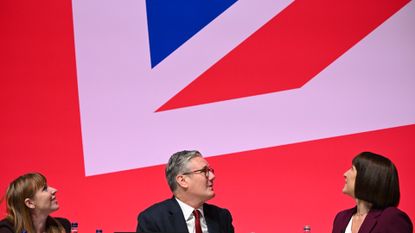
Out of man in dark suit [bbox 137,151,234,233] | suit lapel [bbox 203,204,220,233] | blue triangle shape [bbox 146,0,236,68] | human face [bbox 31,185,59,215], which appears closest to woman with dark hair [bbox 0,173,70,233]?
human face [bbox 31,185,59,215]

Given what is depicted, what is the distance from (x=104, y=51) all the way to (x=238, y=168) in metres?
1.09

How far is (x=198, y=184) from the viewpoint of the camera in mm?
3691

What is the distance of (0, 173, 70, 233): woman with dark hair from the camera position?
3785mm

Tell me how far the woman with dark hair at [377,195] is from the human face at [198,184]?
721 millimetres

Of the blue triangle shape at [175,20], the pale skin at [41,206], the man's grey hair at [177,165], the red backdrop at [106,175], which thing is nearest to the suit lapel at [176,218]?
the man's grey hair at [177,165]

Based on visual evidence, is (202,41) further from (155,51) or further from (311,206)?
(311,206)

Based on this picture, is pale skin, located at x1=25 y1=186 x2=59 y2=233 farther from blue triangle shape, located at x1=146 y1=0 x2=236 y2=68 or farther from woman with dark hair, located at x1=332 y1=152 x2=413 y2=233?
woman with dark hair, located at x1=332 y1=152 x2=413 y2=233

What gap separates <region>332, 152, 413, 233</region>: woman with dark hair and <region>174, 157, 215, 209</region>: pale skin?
0.73 meters

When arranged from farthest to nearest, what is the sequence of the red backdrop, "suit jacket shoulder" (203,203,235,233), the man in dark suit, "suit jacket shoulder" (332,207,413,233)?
the red backdrop
"suit jacket shoulder" (203,203,235,233)
the man in dark suit
"suit jacket shoulder" (332,207,413,233)

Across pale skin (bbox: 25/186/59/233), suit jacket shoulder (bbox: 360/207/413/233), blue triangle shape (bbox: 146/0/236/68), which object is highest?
blue triangle shape (bbox: 146/0/236/68)

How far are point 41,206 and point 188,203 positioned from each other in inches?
30.2

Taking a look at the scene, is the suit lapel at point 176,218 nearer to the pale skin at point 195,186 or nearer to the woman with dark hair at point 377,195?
the pale skin at point 195,186

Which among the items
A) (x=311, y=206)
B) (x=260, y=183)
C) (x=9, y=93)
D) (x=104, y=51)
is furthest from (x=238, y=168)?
(x=9, y=93)

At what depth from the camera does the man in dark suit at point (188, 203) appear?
364 cm
